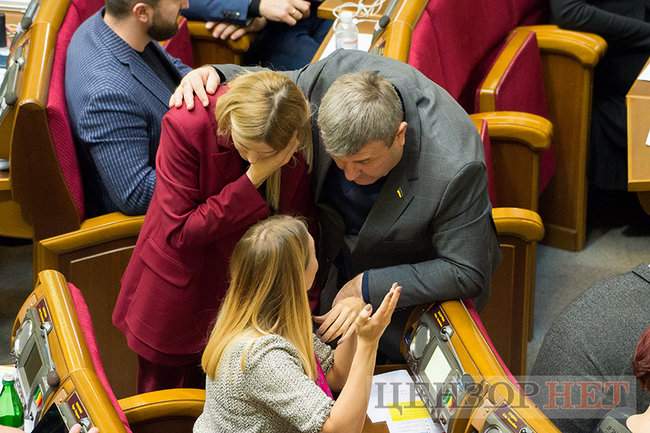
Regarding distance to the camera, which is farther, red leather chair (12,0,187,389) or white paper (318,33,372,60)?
white paper (318,33,372,60)

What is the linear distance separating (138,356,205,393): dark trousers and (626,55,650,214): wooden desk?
117 cm

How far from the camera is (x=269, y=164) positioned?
6.20 feet

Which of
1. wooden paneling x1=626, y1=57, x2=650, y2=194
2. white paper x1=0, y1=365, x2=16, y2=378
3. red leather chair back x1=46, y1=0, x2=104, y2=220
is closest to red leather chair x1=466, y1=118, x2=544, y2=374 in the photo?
wooden paneling x1=626, y1=57, x2=650, y2=194

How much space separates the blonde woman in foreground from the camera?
1639mm

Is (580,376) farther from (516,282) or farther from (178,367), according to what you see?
(178,367)

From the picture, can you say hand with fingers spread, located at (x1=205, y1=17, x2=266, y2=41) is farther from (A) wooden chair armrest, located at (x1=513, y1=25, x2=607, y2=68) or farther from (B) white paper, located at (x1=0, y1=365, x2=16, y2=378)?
(B) white paper, located at (x1=0, y1=365, x2=16, y2=378)

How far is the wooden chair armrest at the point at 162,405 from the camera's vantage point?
6.15 ft

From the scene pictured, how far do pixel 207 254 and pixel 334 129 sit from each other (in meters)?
0.40

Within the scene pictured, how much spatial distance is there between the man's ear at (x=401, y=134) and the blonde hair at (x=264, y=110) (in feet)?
0.54

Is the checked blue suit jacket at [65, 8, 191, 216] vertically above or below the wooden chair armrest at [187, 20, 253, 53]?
above

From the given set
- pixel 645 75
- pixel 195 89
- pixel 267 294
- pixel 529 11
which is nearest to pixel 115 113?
pixel 195 89

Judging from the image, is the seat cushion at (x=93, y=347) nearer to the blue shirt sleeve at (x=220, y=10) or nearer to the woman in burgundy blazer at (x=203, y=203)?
the woman in burgundy blazer at (x=203, y=203)

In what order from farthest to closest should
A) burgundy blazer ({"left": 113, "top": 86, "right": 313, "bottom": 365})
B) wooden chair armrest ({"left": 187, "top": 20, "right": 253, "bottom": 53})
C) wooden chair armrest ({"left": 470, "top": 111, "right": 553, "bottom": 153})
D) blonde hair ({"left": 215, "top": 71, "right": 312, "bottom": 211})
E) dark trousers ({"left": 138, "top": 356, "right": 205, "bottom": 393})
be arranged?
wooden chair armrest ({"left": 187, "top": 20, "right": 253, "bottom": 53}) < wooden chair armrest ({"left": 470, "top": 111, "right": 553, "bottom": 153}) < dark trousers ({"left": 138, "top": 356, "right": 205, "bottom": 393}) < burgundy blazer ({"left": 113, "top": 86, "right": 313, "bottom": 365}) < blonde hair ({"left": 215, "top": 71, "right": 312, "bottom": 211})

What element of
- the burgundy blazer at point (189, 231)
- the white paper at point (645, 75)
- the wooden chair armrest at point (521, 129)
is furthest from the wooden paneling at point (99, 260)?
the white paper at point (645, 75)
